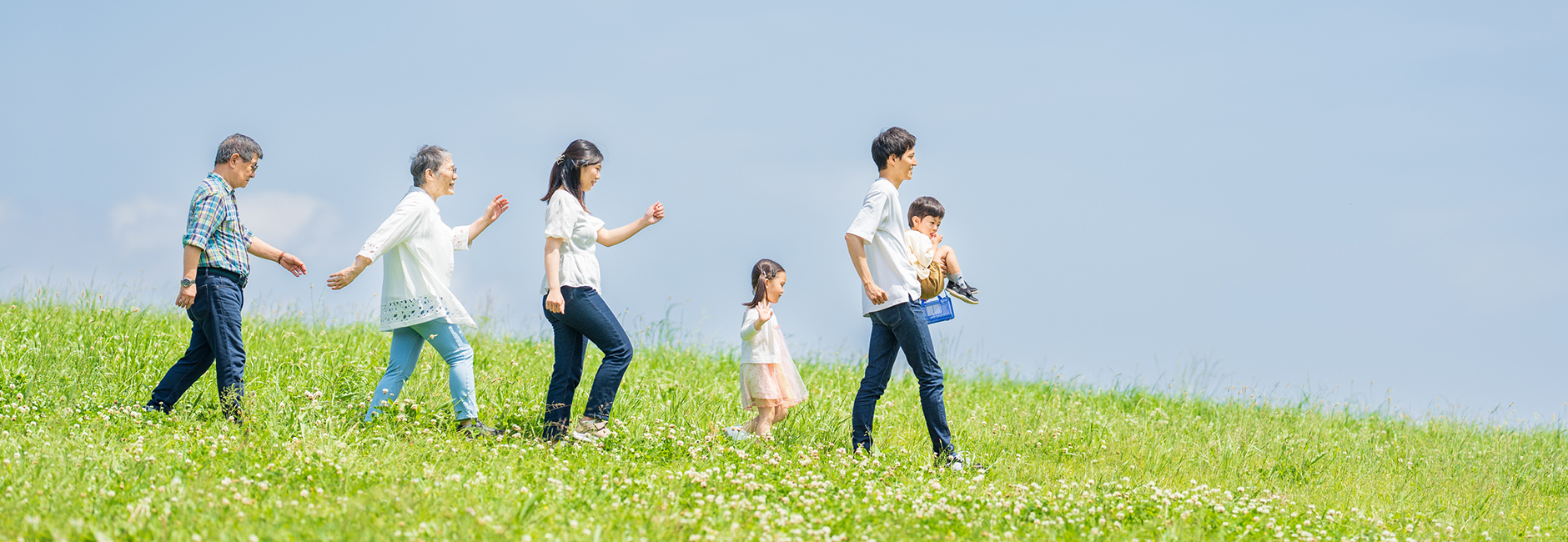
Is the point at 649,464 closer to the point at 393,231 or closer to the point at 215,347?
the point at 393,231

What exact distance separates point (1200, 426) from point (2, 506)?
9915 millimetres

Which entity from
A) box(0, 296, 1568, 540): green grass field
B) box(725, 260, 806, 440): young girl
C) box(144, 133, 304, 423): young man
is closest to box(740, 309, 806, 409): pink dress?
box(725, 260, 806, 440): young girl

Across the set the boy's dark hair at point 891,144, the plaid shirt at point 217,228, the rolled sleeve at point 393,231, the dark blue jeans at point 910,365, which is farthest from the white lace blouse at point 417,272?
the boy's dark hair at point 891,144

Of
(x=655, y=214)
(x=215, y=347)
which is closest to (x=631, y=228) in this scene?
(x=655, y=214)

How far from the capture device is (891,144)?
711 cm

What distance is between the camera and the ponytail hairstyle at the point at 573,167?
706 cm

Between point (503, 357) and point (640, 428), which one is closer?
point (640, 428)

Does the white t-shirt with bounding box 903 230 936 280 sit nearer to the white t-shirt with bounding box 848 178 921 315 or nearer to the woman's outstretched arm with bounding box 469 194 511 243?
the white t-shirt with bounding box 848 178 921 315

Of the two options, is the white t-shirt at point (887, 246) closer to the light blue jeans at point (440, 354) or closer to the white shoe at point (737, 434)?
the white shoe at point (737, 434)

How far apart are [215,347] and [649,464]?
10.2ft

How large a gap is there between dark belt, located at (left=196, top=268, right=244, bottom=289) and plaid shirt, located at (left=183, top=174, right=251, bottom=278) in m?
0.03

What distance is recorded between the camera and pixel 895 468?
6980 mm

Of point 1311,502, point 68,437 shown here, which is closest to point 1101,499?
point 1311,502

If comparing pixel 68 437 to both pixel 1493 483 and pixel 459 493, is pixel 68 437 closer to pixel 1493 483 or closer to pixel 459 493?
pixel 459 493
